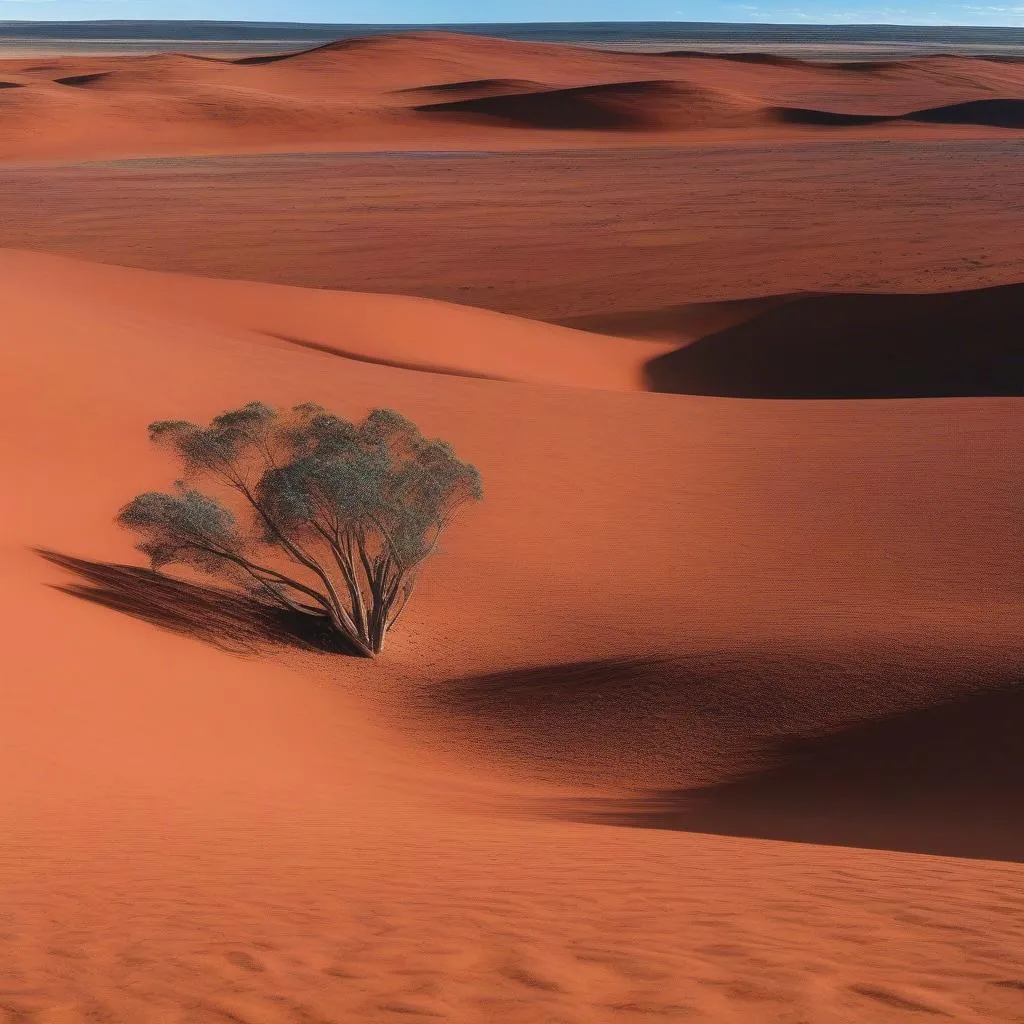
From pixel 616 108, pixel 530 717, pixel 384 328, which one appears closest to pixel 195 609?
pixel 530 717

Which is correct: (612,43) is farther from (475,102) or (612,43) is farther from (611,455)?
(611,455)

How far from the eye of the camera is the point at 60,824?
7.63 metres

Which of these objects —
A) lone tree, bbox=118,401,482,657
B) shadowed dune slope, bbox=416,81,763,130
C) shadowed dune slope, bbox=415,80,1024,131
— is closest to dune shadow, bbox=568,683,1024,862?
lone tree, bbox=118,401,482,657

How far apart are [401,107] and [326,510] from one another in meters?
72.2

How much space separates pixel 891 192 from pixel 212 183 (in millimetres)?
26605

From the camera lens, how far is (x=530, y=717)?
11641 mm

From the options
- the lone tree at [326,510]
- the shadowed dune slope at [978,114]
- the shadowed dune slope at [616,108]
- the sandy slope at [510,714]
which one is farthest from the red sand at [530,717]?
the shadowed dune slope at [978,114]

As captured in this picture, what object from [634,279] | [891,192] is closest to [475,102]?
[891,192]

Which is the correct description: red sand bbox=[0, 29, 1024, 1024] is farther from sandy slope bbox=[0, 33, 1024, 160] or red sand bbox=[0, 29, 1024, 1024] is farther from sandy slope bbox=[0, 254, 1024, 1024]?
sandy slope bbox=[0, 33, 1024, 160]

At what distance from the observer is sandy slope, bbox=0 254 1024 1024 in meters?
5.02

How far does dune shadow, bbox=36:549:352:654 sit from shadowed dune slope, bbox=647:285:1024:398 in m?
16.7

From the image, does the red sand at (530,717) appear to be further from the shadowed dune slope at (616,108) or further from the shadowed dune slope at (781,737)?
the shadowed dune slope at (616,108)

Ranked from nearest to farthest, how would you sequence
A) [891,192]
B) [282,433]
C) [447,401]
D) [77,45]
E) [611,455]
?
[282,433] < [611,455] < [447,401] < [891,192] < [77,45]

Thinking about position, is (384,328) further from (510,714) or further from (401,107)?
(401,107)
